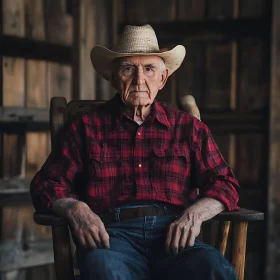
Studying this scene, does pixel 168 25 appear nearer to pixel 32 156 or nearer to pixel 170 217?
pixel 32 156

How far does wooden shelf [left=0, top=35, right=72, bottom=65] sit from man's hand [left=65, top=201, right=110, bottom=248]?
1.59 metres

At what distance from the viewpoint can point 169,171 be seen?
93.4 inches

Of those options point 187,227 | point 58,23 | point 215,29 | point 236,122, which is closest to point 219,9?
point 215,29

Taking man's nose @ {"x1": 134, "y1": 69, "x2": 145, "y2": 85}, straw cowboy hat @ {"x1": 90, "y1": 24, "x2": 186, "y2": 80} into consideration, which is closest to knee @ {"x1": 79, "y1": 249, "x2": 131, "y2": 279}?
man's nose @ {"x1": 134, "y1": 69, "x2": 145, "y2": 85}

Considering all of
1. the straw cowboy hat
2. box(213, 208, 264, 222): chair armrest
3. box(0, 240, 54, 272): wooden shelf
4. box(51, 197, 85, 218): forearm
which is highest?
the straw cowboy hat

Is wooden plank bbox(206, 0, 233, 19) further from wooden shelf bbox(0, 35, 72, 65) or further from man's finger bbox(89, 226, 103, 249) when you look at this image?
man's finger bbox(89, 226, 103, 249)

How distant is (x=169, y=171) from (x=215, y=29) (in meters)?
1.67

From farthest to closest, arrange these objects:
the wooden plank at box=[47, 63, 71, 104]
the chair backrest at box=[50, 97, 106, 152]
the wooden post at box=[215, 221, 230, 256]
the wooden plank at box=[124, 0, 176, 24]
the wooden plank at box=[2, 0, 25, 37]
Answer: the wooden plank at box=[124, 0, 176, 24], the wooden plank at box=[47, 63, 71, 104], the wooden plank at box=[2, 0, 25, 37], the chair backrest at box=[50, 97, 106, 152], the wooden post at box=[215, 221, 230, 256]

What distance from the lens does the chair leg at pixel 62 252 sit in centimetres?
211

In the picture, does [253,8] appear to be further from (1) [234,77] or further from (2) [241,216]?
(2) [241,216]

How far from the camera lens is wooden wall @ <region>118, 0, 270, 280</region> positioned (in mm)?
3713

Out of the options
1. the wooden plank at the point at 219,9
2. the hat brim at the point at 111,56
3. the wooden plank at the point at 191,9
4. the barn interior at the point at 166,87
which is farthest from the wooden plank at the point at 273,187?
the hat brim at the point at 111,56

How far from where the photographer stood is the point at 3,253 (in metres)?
3.45

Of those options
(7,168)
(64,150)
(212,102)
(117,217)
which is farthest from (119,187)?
(212,102)
